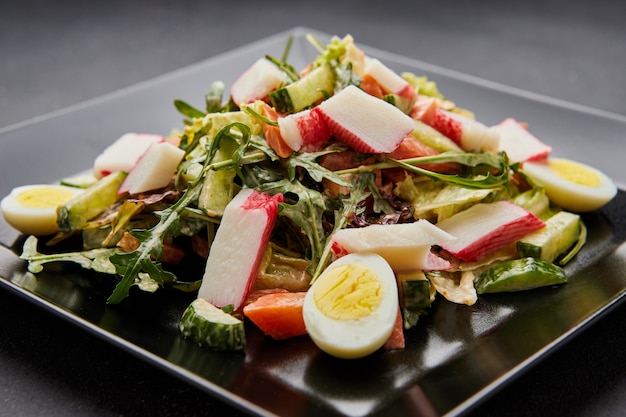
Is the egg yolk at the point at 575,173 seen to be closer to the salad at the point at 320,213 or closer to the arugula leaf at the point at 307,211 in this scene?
the salad at the point at 320,213

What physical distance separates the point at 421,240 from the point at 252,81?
4.48 ft

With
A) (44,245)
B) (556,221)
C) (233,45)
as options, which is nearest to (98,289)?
(44,245)

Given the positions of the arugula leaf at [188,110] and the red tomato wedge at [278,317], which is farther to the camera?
the arugula leaf at [188,110]

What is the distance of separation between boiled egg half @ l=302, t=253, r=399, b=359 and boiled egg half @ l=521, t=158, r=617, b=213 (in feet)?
4.94

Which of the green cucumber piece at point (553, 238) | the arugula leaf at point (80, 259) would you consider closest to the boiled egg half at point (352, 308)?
the green cucumber piece at point (553, 238)

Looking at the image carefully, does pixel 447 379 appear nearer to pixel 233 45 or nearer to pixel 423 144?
pixel 423 144

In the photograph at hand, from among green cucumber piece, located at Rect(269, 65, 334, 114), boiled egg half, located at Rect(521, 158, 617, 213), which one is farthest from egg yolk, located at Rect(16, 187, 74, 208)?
boiled egg half, located at Rect(521, 158, 617, 213)

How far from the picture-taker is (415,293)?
3.22 m

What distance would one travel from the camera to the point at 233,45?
7.83 meters

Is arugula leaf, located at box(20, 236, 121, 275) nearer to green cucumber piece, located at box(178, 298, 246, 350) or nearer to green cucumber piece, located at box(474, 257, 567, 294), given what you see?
green cucumber piece, located at box(178, 298, 246, 350)

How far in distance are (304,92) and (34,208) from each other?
148 centimetres

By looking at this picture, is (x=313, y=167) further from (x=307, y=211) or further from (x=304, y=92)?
(x=304, y=92)

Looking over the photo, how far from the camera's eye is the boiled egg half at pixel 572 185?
4168 mm

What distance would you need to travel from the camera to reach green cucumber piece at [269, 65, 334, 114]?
A: 3.86 m
